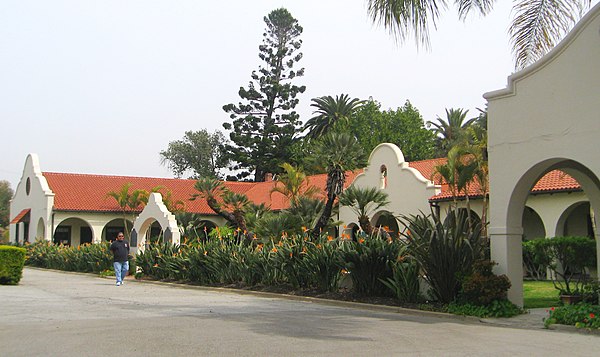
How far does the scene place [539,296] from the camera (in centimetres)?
1866

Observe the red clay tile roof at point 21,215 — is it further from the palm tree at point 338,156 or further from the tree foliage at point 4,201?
the tree foliage at point 4,201

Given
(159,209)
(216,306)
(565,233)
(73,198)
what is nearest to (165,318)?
(216,306)

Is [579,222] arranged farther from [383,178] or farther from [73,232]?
[73,232]

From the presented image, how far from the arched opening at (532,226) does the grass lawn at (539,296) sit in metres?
7.68

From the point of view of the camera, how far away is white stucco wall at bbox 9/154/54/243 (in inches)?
1723

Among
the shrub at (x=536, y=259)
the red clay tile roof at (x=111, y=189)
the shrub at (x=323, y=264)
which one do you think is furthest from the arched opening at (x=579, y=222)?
the shrub at (x=323, y=264)

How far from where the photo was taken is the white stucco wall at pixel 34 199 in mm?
43766

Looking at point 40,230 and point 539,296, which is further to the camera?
point 40,230

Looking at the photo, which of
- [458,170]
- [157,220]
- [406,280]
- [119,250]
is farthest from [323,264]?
[157,220]

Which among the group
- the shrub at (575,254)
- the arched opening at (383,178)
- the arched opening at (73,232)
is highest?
the arched opening at (383,178)

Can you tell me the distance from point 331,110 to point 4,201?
167 ft

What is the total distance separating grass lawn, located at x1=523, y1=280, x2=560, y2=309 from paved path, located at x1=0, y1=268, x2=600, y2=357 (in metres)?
3.46

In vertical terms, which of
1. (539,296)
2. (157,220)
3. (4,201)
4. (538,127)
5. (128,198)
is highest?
(4,201)

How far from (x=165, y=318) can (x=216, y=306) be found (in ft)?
10.1
